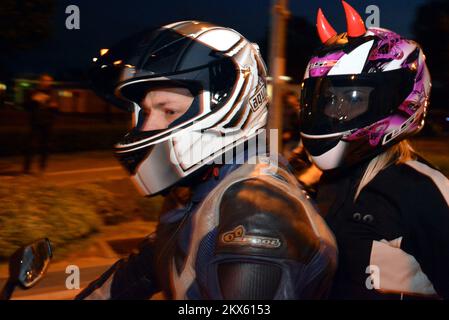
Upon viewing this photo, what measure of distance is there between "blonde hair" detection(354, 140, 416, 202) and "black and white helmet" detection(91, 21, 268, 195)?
659 millimetres

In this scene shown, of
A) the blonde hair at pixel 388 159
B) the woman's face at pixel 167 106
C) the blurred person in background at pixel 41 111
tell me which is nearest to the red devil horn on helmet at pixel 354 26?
the blonde hair at pixel 388 159

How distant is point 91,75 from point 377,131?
1.28 meters

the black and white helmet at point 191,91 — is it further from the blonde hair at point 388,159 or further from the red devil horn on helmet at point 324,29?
the red devil horn on helmet at point 324,29

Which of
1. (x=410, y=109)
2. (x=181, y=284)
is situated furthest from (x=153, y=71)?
(x=410, y=109)

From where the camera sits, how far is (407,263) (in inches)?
86.3

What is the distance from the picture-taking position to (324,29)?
2979mm

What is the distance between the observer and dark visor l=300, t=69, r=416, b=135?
2.59 meters

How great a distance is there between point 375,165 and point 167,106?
1.03m

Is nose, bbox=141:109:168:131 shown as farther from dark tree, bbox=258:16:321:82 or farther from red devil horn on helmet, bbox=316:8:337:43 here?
dark tree, bbox=258:16:321:82

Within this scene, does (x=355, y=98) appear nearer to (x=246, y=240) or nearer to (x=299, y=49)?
(x=246, y=240)

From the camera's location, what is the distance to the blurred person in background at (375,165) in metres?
2.19

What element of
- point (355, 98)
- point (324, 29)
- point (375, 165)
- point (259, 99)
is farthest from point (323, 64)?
point (259, 99)

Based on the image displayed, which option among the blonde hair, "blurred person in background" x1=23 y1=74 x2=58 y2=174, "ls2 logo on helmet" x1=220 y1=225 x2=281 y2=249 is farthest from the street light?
"blurred person in background" x1=23 y1=74 x2=58 y2=174
